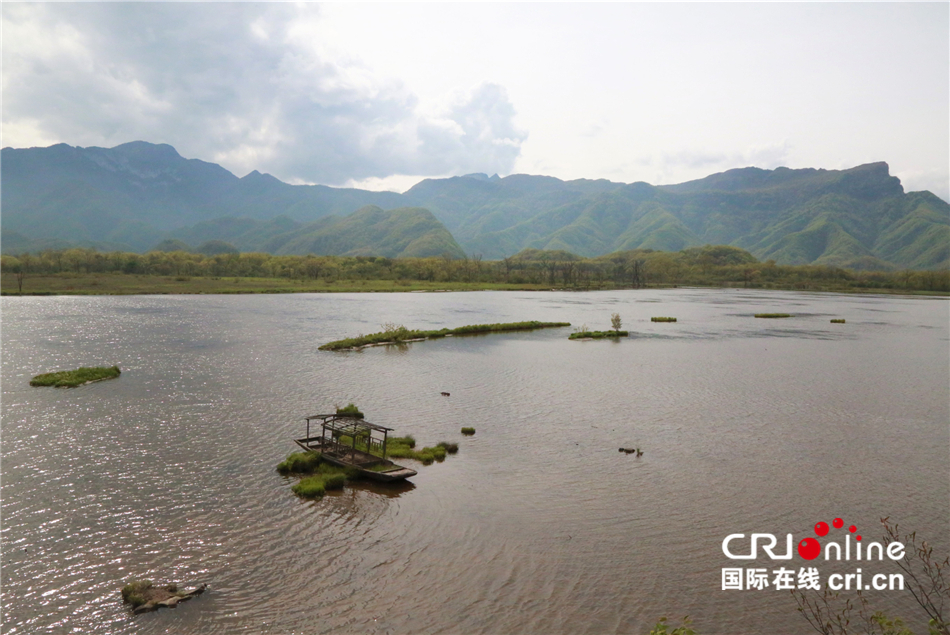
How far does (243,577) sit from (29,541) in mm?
6075

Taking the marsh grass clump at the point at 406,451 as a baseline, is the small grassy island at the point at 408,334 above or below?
above

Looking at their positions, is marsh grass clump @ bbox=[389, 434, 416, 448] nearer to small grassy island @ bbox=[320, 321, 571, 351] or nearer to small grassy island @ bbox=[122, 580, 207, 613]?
small grassy island @ bbox=[122, 580, 207, 613]

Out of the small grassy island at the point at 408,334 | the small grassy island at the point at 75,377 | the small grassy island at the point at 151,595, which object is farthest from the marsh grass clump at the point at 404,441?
the small grassy island at the point at 408,334

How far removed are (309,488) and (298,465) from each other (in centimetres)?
196

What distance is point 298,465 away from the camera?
58.2 feet

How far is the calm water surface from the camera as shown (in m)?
11.1

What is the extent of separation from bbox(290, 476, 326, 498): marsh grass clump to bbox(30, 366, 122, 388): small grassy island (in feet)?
70.5

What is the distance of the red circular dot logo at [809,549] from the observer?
13855 millimetres

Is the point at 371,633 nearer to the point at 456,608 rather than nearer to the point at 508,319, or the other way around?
the point at 456,608

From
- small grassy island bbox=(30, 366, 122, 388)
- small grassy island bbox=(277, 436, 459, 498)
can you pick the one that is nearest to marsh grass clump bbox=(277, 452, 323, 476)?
small grassy island bbox=(277, 436, 459, 498)

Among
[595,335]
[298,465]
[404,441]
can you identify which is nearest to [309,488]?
[298,465]

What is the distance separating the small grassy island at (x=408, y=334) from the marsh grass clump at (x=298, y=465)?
27.5m

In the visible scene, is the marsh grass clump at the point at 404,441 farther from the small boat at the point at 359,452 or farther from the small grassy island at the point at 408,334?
the small grassy island at the point at 408,334

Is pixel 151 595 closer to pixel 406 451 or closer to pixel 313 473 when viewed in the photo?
pixel 313 473
